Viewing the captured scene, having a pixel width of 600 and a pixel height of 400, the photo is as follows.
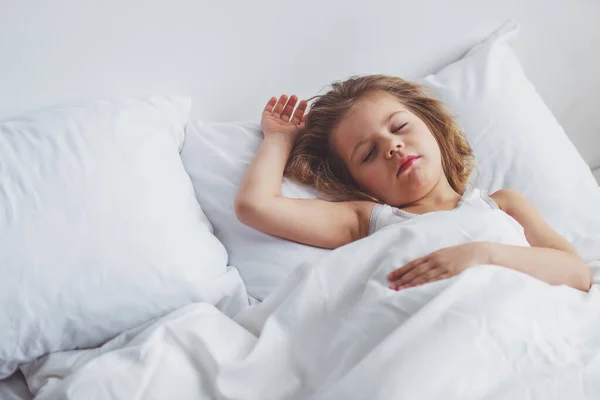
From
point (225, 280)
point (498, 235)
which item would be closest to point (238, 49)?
point (225, 280)

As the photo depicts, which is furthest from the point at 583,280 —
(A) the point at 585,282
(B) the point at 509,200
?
(B) the point at 509,200

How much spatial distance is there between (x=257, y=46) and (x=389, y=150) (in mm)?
399

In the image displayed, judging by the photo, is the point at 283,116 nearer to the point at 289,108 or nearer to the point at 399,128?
the point at 289,108

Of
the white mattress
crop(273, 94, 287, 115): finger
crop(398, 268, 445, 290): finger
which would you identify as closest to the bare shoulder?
crop(398, 268, 445, 290): finger

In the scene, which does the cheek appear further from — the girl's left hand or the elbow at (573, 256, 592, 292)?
the elbow at (573, 256, 592, 292)

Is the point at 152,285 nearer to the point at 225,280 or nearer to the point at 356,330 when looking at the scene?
the point at 225,280

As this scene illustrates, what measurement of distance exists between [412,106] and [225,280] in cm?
52

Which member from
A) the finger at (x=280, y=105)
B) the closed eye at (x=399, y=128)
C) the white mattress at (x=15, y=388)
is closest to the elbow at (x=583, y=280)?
the closed eye at (x=399, y=128)

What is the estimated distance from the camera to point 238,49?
136cm

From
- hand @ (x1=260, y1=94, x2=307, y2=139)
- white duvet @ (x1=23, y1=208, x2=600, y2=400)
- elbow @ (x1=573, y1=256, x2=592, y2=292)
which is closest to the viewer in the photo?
white duvet @ (x1=23, y1=208, x2=600, y2=400)

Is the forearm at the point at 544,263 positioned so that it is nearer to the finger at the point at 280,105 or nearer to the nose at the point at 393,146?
the nose at the point at 393,146

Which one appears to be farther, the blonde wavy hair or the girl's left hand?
the blonde wavy hair

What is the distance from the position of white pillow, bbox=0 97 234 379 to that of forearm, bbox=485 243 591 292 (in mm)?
465

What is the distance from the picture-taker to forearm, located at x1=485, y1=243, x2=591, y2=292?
102 cm
